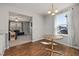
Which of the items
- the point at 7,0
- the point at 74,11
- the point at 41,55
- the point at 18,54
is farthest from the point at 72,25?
the point at 7,0

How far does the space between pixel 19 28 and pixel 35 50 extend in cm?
59

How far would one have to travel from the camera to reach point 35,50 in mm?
2156

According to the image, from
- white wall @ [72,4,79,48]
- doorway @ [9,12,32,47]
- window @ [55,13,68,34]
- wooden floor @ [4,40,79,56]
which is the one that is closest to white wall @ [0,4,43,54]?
doorway @ [9,12,32,47]

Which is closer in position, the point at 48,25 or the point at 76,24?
the point at 76,24

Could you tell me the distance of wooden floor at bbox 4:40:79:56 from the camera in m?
2.07

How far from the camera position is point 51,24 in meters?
2.21

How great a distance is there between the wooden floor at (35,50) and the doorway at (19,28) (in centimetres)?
13

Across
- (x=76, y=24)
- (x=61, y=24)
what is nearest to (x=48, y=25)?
(x=61, y=24)

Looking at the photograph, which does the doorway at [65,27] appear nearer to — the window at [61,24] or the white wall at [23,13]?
the window at [61,24]

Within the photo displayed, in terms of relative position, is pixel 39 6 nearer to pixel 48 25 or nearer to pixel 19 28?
pixel 48 25

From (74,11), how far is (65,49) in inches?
32.8

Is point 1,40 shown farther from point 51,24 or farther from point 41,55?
point 51,24

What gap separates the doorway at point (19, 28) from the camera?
210 cm

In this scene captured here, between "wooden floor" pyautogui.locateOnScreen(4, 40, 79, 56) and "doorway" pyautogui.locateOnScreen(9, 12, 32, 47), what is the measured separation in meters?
0.13
